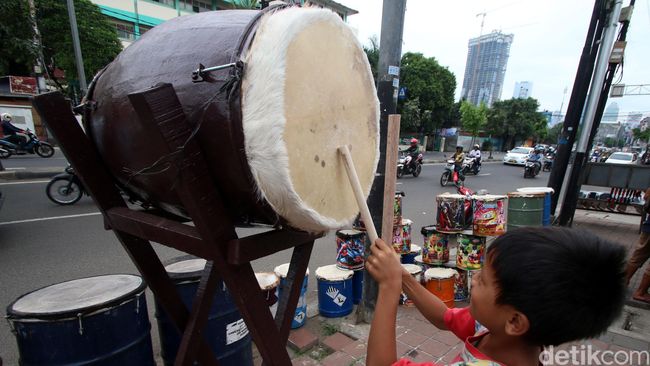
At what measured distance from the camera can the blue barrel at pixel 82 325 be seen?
1346 mm

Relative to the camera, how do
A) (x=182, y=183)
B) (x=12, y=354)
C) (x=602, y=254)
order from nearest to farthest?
(x=602, y=254), (x=182, y=183), (x=12, y=354)

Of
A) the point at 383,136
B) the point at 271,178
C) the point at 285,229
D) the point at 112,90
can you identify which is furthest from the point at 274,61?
the point at 383,136

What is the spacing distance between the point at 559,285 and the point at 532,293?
0.06 metres

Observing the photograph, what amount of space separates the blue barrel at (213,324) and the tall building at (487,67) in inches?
1660

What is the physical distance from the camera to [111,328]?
56.9 inches

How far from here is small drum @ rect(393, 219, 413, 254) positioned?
3.64 meters

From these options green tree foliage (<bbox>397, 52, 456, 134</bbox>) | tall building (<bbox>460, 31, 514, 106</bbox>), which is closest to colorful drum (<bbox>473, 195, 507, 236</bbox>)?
green tree foliage (<bbox>397, 52, 456, 134</bbox>)

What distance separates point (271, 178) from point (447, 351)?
7.78 ft

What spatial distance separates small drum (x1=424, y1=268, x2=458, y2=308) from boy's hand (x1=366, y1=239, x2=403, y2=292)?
2464 mm

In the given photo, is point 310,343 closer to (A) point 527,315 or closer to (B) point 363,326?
(B) point 363,326

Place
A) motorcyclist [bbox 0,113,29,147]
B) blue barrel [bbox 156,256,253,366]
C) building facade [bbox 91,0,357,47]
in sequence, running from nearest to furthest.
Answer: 1. blue barrel [bbox 156,256,253,366]
2. motorcyclist [bbox 0,113,29,147]
3. building facade [bbox 91,0,357,47]

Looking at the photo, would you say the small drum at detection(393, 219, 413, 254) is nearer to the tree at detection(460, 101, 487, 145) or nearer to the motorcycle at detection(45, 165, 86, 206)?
the motorcycle at detection(45, 165, 86, 206)

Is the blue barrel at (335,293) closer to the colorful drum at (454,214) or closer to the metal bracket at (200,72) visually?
the colorful drum at (454,214)

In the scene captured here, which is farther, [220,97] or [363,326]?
[363,326]
